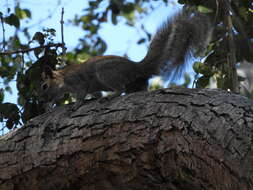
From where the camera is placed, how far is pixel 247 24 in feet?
13.6

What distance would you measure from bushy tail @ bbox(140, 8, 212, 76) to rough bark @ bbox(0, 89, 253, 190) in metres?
1.15

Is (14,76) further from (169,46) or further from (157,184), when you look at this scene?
(157,184)

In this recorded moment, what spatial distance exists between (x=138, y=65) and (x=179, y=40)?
66cm

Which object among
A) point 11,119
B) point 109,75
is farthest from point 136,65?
point 11,119

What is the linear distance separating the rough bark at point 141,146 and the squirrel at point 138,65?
1.76ft

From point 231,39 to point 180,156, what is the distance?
1381 mm

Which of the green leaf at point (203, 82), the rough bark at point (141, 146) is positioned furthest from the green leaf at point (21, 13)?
the green leaf at point (203, 82)

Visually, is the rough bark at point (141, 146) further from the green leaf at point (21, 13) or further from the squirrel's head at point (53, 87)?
the green leaf at point (21, 13)

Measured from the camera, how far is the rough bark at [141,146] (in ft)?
7.88

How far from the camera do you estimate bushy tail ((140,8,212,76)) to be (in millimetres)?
3939

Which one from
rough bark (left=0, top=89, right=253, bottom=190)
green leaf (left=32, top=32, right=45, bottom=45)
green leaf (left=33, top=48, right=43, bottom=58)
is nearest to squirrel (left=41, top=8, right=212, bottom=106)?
green leaf (left=33, top=48, right=43, bottom=58)

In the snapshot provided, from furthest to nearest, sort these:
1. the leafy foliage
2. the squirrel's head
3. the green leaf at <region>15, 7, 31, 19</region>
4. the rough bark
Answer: the squirrel's head, the green leaf at <region>15, 7, 31, 19</region>, the leafy foliage, the rough bark

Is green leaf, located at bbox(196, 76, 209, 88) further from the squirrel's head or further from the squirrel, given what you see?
the squirrel's head

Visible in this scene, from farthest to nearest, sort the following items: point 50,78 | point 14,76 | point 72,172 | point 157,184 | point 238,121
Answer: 1. point 50,78
2. point 14,76
3. point 72,172
4. point 157,184
5. point 238,121
